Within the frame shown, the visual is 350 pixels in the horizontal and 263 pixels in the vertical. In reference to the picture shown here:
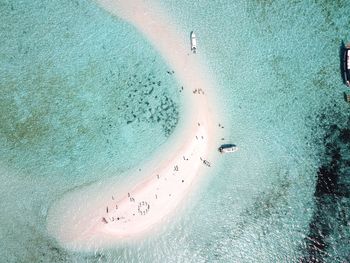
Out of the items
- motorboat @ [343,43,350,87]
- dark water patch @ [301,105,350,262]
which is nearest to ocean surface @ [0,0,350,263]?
dark water patch @ [301,105,350,262]

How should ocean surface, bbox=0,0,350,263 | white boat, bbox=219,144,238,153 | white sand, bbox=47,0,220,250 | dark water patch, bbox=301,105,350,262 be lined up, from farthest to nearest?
dark water patch, bbox=301,105,350,262 → white boat, bbox=219,144,238,153 → white sand, bbox=47,0,220,250 → ocean surface, bbox=0,0,350,263

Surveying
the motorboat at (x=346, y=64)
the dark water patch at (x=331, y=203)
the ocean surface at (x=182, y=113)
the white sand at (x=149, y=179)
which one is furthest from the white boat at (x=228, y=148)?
the motorboat at (x=346, y=64)

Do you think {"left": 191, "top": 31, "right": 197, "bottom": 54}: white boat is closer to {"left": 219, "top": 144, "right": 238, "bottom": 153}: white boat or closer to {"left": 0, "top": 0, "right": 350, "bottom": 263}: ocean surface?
{"left": 0, "top": 0, "right": 350, "bottom": 263}: ocean surface

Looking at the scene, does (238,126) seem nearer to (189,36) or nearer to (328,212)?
(189,36)

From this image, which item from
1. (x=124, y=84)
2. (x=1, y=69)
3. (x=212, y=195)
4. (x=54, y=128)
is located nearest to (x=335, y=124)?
(x=212, y=195)

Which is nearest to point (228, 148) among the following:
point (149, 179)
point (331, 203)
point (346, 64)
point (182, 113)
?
point (182, 113)

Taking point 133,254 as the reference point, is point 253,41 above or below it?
above

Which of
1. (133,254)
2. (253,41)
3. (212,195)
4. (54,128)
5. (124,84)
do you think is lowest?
(133,254)

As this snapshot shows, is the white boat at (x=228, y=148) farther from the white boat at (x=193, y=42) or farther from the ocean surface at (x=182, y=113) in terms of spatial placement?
the white boat at (x=193, y=42)
